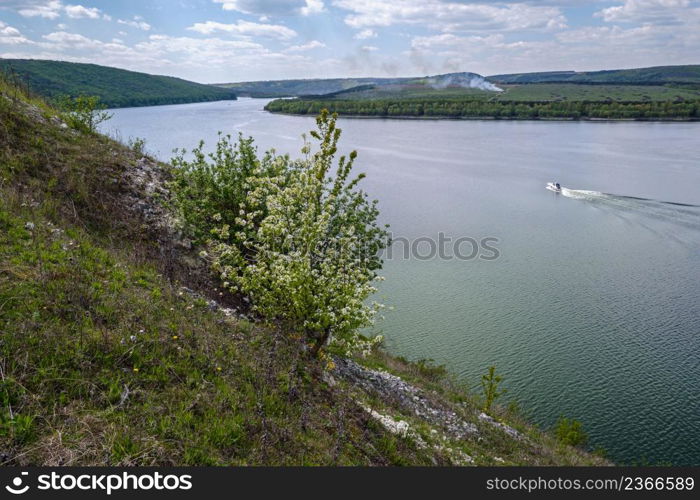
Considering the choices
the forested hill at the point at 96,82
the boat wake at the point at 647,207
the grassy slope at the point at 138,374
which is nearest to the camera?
the grassy slope at the point at 138,374

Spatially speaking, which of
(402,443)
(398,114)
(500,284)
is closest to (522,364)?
(500,284)

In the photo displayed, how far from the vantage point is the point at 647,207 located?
4509 centimetres

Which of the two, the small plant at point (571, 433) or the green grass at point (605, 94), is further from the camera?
the green grass at point (605, 94)

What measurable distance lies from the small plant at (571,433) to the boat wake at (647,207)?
103 feet

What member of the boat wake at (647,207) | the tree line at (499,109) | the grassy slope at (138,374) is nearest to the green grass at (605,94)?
the tree line at (499,109)

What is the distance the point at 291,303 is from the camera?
12500 mm

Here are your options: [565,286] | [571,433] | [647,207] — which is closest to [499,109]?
[647,207]

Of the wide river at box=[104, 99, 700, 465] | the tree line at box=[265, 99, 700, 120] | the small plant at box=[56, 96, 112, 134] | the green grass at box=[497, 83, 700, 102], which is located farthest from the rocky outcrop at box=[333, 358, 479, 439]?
the green grass at box=[497, 83, 700, 102]

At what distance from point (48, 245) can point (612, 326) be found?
83.1 ft

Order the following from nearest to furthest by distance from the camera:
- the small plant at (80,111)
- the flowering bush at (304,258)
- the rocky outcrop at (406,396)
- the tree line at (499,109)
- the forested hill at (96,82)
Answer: the flowering bush at (304,258) < the rocky outcrop at (406,396) < the small plant at (80,111) < the tree line at (499,109) < the forested hill at (96,82)

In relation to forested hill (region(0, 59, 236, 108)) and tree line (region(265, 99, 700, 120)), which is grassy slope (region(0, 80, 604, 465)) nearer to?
tree line (region(265, 99, 700, 120))

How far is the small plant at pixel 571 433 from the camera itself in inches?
644

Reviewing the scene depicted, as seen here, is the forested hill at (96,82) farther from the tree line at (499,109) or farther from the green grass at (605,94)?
the green grass at (605,94)

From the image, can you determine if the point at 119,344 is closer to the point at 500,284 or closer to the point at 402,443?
the point at 402,443
